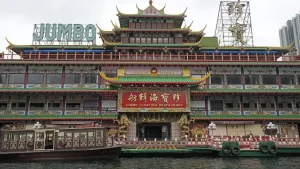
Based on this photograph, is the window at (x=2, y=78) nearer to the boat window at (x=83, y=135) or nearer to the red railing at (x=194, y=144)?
the boat window at (x=83, y=135)

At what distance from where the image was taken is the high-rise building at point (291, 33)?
271ft

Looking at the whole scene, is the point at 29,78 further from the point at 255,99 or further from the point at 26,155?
the point at 255,99

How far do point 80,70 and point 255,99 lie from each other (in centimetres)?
2071

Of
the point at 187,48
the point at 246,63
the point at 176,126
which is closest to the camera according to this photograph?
the point at 176,126

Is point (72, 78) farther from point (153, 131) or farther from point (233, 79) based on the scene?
point (233, 79)

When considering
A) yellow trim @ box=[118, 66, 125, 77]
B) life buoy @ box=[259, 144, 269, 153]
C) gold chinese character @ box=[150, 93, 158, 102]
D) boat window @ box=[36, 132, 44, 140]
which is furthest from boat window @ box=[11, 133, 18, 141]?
life buoy @ box=[259, 144, 269, 153]

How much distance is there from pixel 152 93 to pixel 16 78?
1579 cm

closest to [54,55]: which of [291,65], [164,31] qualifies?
[164,31]

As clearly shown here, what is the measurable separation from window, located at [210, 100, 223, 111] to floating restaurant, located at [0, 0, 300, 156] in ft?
0.27

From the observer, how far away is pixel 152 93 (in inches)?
1214

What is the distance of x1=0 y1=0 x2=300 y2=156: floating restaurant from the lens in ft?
100

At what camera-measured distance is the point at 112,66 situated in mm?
33562

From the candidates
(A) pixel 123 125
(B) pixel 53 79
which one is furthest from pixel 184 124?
(B) pixel 53 79

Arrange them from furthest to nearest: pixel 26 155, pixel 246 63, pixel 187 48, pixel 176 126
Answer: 1. pixel 187 48
2. pixel 246 63
3. pixel 176 126
4. pixel 26 155
